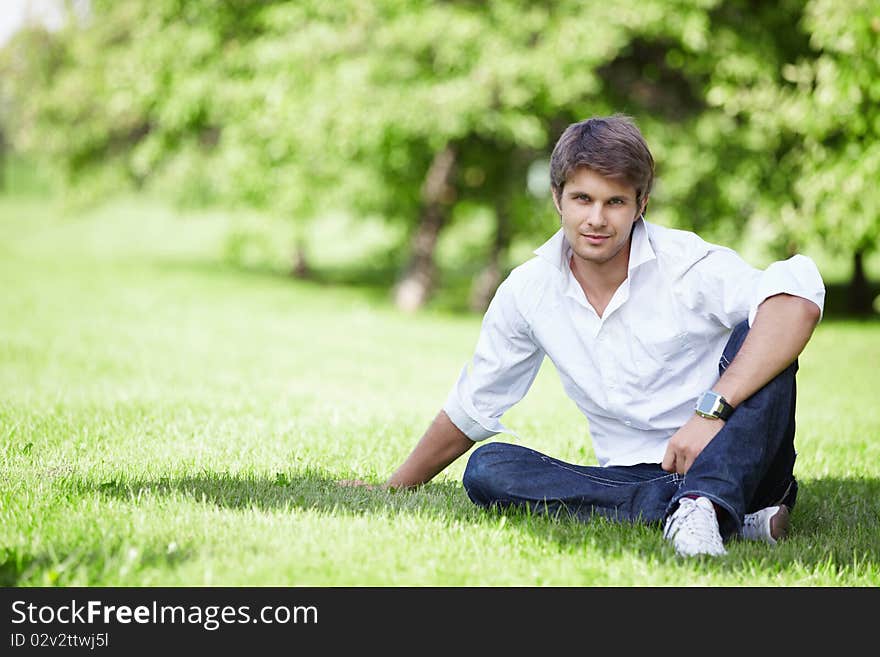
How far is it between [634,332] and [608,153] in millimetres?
728

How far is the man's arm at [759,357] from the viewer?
3.74m

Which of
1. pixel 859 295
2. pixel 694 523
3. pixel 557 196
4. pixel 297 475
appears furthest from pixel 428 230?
pixel 694 523

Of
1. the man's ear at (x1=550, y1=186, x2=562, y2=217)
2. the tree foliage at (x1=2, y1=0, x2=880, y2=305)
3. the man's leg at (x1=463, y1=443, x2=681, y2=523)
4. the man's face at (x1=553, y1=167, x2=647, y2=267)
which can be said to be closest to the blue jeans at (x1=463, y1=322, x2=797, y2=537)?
the man's leg at (x1=463, y1=443, x2=681, y2=523)

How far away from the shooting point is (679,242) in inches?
161

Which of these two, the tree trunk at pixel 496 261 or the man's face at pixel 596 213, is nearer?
the man's face at pixel 596 213

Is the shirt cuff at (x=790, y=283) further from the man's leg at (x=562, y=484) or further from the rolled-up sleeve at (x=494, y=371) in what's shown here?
the rolled-up sleeve at (x=494, y=371)

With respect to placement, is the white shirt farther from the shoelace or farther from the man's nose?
the shoelace

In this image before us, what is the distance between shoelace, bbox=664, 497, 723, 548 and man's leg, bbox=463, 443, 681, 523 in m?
0.38

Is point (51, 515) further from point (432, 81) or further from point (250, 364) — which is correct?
point (432, 81)

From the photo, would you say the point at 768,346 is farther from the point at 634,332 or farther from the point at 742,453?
the point at 634,332

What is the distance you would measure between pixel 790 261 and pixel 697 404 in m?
0.67

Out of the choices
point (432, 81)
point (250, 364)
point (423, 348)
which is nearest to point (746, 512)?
point (250, 364)

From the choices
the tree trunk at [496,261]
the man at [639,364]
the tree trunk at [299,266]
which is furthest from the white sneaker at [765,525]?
the tree trunk at [299,266]

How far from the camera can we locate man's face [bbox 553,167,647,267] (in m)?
3.93
